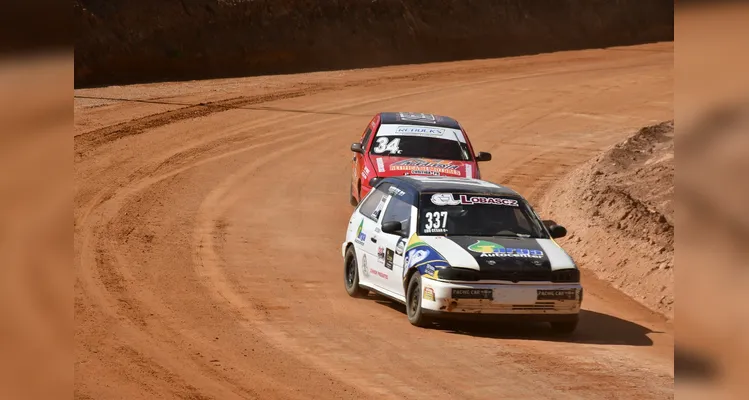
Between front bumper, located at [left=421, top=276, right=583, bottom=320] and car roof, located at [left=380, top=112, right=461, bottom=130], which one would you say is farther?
car roof, located at [left=380, top=112, right=461, bottom=130]

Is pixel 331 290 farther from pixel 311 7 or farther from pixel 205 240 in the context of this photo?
pixel 311 7

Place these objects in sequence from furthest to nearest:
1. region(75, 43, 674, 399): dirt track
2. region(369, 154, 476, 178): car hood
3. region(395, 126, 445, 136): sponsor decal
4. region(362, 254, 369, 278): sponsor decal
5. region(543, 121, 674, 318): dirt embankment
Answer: region(395, 126, 445, 136): sponsor decal → region(369, 154, 476, 178): car hood → region(543, 121, 674, 318): dirt embankment → region(362, 254, 369, 278): sponsor decal → region(75, 43, 674, 399): dirt track

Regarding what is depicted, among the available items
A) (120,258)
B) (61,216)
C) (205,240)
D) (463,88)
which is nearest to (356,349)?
(120,258)

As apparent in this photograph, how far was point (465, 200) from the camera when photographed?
41.4 feet

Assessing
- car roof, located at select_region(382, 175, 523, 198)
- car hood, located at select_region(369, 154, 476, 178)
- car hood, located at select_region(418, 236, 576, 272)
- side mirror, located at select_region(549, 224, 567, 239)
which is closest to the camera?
car hood, located at select_region(418, 236, 576, 272)

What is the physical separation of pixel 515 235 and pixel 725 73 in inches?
421

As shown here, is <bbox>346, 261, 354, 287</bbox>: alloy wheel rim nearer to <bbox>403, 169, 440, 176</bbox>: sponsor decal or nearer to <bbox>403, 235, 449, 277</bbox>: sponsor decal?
<bbox>403, 235, 449, 277</bbox>: sponsor decal

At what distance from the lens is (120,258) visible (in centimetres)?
1466

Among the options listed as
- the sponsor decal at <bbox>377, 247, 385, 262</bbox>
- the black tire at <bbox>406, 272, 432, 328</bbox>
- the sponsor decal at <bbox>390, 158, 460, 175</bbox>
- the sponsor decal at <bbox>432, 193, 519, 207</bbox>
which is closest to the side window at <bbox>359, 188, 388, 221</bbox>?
the sponsor decal at <bbox>377, 247, 385, 262</bbox>

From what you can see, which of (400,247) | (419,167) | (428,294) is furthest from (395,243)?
(419,167)

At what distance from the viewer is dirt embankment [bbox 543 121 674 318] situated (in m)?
14.4

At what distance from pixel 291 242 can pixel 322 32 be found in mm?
20998

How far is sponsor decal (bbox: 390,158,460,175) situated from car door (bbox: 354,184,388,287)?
10.7ft

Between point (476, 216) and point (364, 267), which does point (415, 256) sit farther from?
point (364, 267)
